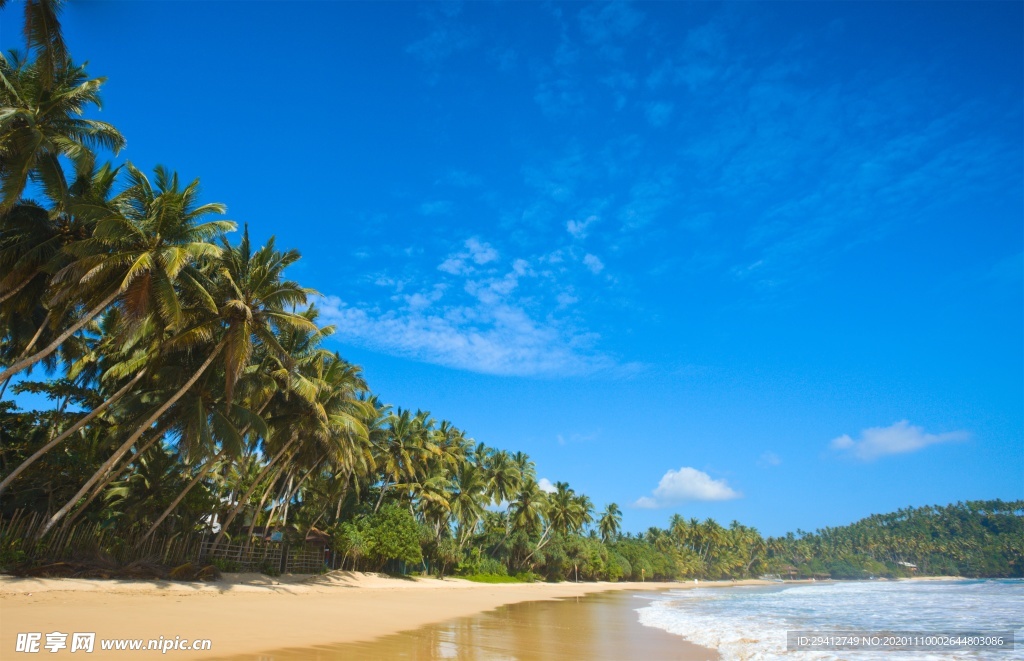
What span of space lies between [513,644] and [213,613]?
6954mm

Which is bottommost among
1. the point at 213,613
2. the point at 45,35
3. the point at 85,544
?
the point at 213,613

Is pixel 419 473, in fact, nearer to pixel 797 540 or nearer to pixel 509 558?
pixel 509 558

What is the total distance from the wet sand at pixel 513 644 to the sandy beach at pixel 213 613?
1.85 ft

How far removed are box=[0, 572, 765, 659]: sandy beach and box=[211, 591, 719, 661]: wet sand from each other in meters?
0.56

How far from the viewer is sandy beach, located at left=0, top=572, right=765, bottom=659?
8.81m

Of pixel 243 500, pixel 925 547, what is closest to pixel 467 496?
pixel 243 500

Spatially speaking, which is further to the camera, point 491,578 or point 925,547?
point 925,547

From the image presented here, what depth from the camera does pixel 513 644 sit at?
10836 mm

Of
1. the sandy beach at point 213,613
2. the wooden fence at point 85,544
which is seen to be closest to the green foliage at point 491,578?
the sandy beach at point 213,613

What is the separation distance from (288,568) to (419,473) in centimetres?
1164

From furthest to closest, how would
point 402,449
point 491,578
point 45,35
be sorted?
1. point 491,578
2. point 402,449
3. point 45,35

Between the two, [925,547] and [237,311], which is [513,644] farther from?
[925,547]

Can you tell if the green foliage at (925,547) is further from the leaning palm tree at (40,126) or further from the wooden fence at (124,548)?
the leaning palm tree at (40,126)

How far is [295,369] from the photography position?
20.4m
